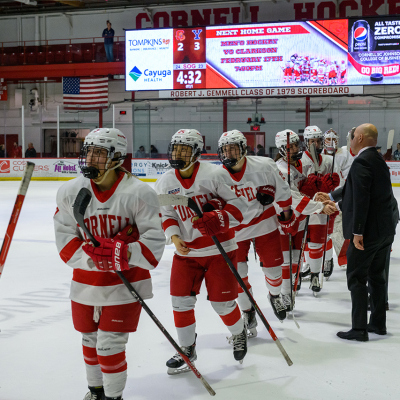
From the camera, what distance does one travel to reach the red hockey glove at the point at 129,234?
2.13 m

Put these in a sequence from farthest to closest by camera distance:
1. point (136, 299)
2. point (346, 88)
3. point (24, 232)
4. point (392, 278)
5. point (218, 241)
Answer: point (346, 88) < point (24, 232) < point (392, 278) < point (218, 241) < point (136, 299)

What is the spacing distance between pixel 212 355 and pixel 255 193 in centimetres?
105

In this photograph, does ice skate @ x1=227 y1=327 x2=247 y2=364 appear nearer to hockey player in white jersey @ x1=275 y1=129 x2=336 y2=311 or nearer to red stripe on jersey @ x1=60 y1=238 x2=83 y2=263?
hockey player in white jersey @ x1=275 y1=129 x2=336 y2=311

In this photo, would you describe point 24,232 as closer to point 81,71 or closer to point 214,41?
point 214,41

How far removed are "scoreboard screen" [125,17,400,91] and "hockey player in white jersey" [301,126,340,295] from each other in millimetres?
10271

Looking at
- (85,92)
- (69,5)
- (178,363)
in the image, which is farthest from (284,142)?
(69,5)

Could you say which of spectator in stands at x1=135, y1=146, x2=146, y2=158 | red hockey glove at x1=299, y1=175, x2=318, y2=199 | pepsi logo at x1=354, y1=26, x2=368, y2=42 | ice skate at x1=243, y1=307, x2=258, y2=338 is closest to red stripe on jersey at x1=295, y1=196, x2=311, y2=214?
red hockey glove at x1=299, y1=175, x2=318, y2=199

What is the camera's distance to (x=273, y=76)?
47.8ft

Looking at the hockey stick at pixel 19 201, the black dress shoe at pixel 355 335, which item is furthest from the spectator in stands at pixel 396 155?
the hockey stick at pixel 19 201

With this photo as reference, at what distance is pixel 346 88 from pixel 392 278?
11.1 meters

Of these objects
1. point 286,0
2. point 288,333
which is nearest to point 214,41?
point 286,0

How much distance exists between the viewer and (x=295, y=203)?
13.1 feet

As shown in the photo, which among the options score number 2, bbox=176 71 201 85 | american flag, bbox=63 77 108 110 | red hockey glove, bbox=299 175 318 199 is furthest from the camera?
american flag, bbox=63 77 108 110

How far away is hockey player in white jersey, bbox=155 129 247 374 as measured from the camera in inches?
108
